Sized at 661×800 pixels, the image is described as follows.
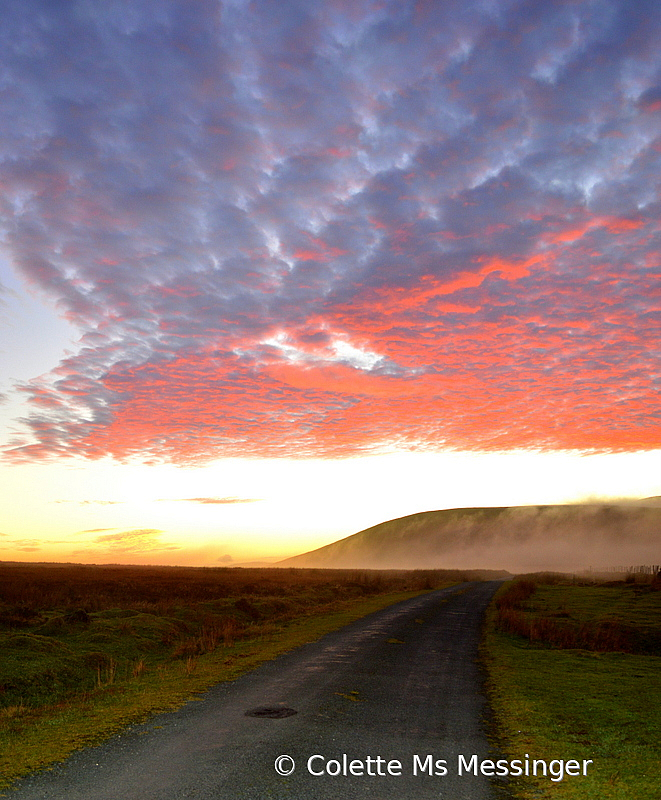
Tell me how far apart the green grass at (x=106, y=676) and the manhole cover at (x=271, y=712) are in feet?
6.50

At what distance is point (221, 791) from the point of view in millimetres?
8078

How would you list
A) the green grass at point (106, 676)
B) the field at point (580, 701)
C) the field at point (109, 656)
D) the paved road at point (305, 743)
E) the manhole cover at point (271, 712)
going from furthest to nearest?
the manhole cover at point (271, 712) → the field at point (109, 656) → the green grass at point (106, 676) → the field at point (580, 701) → the paved road at point (305, 743)

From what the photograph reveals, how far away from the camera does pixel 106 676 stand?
21422mm

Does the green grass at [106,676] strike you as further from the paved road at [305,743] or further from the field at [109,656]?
the paved road at [305,743]

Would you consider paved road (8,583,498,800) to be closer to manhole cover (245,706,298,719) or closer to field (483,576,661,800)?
manhole cover (245,706,298,719)

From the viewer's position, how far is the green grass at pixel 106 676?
10.4 m

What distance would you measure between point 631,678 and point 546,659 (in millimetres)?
4067

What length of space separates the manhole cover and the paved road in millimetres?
176

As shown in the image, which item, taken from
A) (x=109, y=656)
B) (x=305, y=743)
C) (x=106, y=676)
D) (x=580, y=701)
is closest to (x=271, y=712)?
(x=305, y=743)

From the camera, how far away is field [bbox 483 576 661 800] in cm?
929

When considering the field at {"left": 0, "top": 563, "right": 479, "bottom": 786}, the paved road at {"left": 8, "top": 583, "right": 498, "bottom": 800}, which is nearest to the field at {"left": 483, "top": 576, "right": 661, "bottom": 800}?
the paved road at {"left": 8, "top": 583, "right": 498, "bottom": 800}

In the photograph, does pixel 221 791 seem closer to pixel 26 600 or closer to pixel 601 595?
pixel 26 600

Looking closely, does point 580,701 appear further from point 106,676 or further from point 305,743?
point 106,676

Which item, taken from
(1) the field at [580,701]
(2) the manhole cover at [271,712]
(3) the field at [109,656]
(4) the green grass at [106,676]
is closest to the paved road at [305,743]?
(2) the manhole cover at [271,712]
